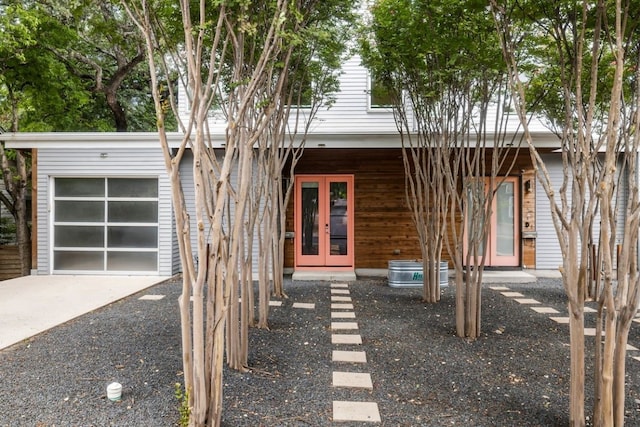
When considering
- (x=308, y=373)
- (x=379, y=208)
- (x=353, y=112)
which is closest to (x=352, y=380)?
(x=308, y=373)

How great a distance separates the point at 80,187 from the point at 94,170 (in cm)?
52

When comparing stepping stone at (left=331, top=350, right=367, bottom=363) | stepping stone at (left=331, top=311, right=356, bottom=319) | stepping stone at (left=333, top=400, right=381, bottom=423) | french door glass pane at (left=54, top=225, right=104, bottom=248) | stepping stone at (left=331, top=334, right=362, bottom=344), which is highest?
french door glass pane at (left=54, top=225, right=104, bottom=248)

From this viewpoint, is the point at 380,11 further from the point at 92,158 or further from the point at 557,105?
the point at 92,158

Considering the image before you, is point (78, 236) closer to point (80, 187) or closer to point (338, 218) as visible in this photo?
point (80, 187)

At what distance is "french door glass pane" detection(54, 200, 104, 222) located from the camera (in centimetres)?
829

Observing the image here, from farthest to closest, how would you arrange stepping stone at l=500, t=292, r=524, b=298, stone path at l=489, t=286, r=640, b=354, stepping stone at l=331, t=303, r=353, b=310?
1. stepping stone at l=500, t=292, r=524, b=298
2. stepping stone at l=331, t=303, r=353, b=310
3. stone path at l=489, t=286, r=640, b=354

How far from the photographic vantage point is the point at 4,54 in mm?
8086

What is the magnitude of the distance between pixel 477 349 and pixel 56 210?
27.5ft

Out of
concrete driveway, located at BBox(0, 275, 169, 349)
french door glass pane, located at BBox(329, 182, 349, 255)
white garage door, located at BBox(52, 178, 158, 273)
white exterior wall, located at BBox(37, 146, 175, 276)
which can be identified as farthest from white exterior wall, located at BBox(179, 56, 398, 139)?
concrete driveway, located at BBox(0, 275, 169, 349)

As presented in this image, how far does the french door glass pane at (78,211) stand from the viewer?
27.2 ft

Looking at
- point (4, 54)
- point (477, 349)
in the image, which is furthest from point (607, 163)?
point (4, 54)

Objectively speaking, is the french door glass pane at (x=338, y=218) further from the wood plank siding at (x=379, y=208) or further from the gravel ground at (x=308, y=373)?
the gravel ground at (x=308, y=373)

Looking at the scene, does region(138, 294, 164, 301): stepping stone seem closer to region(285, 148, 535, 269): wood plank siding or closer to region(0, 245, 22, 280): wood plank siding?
region(285, 148, 535, 269): wood plank siding

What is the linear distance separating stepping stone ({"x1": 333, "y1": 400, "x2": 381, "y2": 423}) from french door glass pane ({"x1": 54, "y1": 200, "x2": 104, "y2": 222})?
7.39 metres
